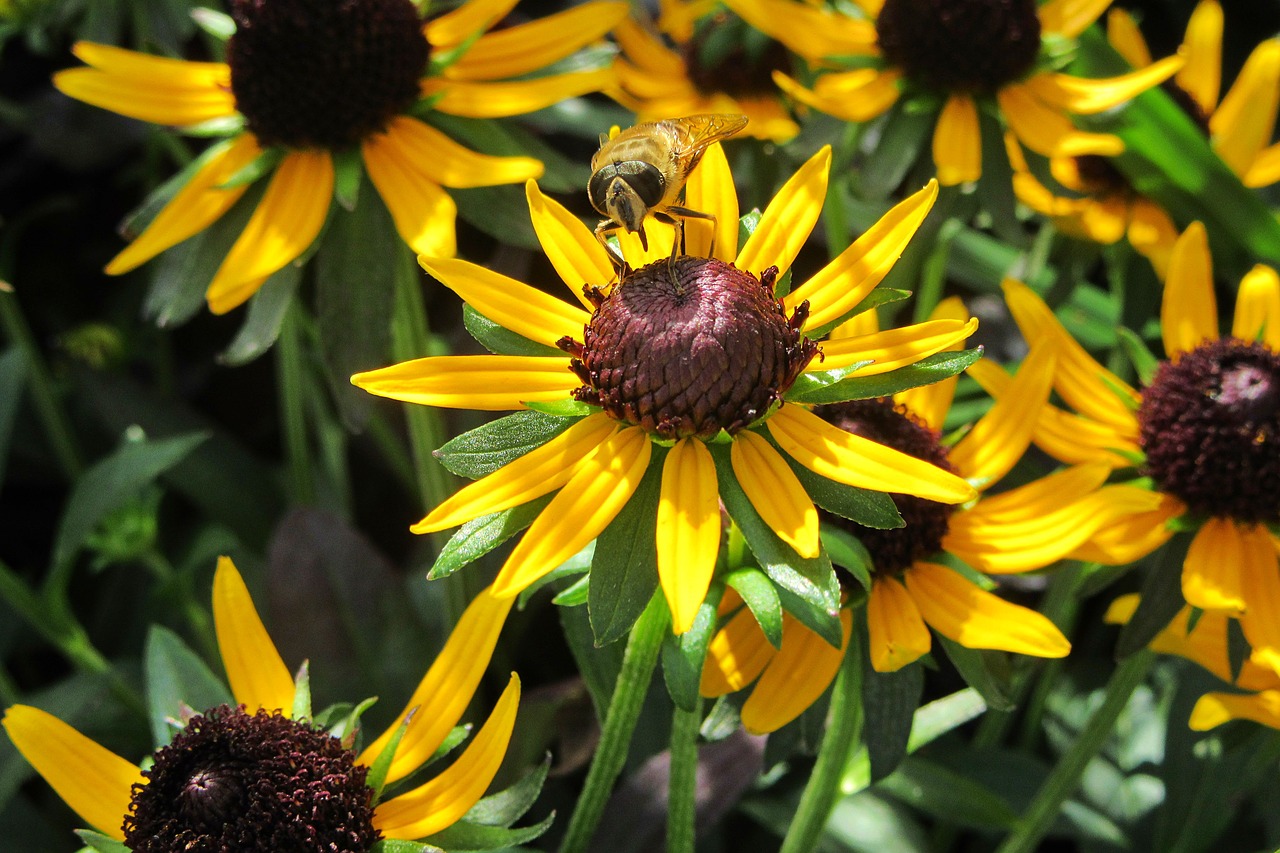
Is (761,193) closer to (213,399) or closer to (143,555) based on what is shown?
(143,555)

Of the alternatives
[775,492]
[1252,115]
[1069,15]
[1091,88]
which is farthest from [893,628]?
[1252,115]

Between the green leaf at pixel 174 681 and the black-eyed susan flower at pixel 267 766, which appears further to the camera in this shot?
the green leaf at pixel 174 681

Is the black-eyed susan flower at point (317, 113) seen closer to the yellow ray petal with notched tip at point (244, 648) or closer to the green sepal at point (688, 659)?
the yellow ray petal with notched tip at point (244, 648)

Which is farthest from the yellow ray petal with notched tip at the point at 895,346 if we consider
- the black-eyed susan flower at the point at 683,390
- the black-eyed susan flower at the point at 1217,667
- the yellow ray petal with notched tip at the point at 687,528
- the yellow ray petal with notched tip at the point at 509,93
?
the yellow ray petal with notched tip at the point at 509,93

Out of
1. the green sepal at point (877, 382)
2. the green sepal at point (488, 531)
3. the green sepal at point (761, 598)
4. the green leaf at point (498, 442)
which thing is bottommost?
the green sepal at point (761, 598)

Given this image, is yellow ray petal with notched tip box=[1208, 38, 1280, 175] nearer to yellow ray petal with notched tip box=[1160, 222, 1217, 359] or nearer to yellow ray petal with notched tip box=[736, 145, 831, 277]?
yellow ray petal with notched tip box=[1160, 222, 1217, 359]

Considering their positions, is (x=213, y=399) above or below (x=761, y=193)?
below

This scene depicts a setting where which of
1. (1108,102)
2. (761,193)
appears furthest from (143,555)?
(1108,102)
